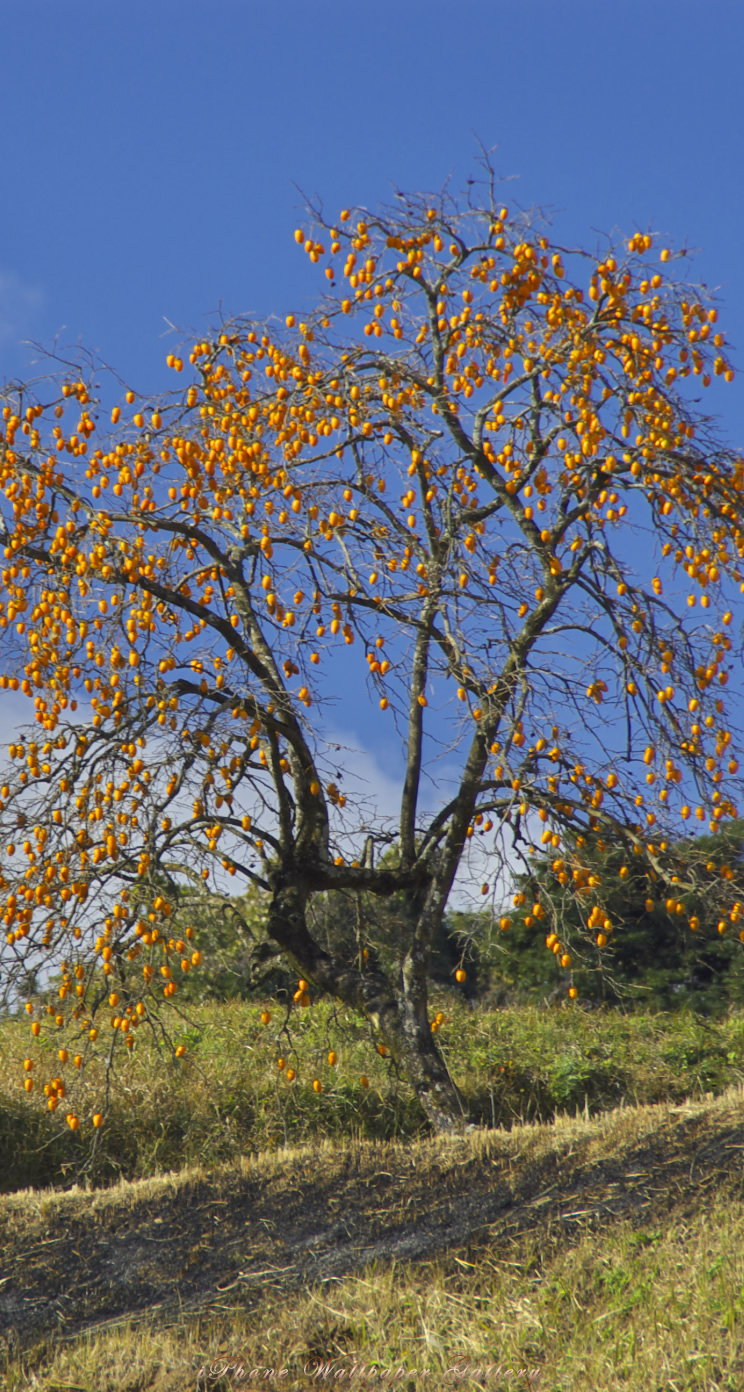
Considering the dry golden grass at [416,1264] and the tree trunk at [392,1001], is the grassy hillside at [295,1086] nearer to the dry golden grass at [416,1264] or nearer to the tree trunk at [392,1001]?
the tree trunk at [392,1001]

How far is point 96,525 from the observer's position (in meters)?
6.61

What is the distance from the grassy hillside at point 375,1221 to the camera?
4320mm

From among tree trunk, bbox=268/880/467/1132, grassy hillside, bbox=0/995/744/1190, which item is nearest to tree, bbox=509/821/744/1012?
grassy hillside, bbox=0/995/744/1190

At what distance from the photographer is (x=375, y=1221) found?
576cm

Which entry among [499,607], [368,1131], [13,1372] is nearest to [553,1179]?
[368,1131]

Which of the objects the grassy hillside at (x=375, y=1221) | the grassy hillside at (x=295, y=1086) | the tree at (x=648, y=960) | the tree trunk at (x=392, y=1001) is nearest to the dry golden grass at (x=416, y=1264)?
the grassy hillside at (x=375, y=1221)

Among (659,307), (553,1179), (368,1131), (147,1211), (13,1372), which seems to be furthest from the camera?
(368,1131)

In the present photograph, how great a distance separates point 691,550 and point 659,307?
1558mm

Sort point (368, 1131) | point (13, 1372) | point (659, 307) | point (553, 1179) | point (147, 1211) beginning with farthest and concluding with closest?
point (368, 1131), point (659, 307), point (147, 1211), point (553, 1179), point (13, 1372)

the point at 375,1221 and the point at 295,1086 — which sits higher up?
the point at 295,1086

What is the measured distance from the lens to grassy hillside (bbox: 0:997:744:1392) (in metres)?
4.32

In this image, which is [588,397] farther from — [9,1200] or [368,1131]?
[9,1200]

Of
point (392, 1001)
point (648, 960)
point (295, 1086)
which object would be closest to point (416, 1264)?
point (392, 1001)

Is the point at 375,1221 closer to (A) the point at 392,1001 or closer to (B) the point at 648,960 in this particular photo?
(A) the point at 392,1001
